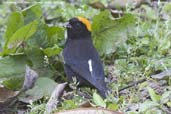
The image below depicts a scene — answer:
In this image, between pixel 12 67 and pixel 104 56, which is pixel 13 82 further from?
pixel 104 56

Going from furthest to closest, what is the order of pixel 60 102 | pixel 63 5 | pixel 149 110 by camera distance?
pixel 63 5
pixel 60 102
pixel 149 110

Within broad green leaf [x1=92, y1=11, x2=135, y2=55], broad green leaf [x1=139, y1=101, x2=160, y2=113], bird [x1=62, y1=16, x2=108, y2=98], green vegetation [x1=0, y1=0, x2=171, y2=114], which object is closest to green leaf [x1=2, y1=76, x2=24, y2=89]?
green vegetation [x1=0, y1=0, x2=171, y2=114]

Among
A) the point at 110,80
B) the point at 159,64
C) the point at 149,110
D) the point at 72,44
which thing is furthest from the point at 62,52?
the point at 149,110

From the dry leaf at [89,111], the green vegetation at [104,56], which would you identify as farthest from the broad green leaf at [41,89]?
the dry leaf at [89,111]

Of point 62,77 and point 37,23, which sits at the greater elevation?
point 37,23

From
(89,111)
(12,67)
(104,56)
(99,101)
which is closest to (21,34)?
(12,67)

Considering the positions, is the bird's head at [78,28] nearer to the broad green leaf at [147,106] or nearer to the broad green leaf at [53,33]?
the broad green leaf at [53,33]

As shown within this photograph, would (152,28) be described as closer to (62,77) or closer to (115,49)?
(115,49)
